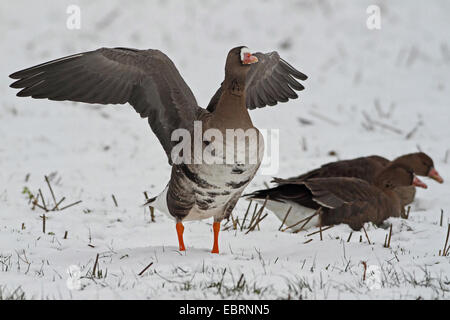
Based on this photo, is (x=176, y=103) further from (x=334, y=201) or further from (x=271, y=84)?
(x=334, y=201)

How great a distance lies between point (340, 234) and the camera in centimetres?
607

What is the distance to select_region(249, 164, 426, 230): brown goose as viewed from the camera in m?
6.44

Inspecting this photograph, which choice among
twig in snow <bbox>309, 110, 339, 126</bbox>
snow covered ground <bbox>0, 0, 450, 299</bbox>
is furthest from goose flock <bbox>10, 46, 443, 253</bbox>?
twig in snow <bbox>309, 110, 339, 126</bbox>

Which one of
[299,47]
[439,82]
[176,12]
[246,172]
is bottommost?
[246,172]

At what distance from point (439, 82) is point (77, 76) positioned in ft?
37.0

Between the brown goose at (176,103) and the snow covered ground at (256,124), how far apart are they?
48 centimetres

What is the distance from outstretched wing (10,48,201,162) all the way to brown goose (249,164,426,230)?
170cm

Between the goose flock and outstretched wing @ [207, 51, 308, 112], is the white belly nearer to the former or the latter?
the goose flock

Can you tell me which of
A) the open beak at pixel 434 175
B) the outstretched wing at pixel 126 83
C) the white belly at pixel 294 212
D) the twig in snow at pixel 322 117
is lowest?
the white belly at pixel 294 212

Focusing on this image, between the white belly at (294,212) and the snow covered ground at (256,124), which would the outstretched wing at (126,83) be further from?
the white belly at (294,212)

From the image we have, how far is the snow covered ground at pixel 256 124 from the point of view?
4262 millimetres

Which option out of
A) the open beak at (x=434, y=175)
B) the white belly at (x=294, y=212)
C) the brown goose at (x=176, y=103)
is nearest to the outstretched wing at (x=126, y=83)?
the brown goose at (x=176, y=103)

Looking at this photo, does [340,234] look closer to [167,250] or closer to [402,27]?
[167,250]
